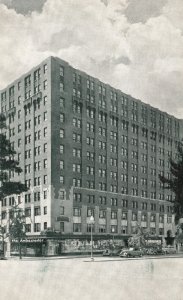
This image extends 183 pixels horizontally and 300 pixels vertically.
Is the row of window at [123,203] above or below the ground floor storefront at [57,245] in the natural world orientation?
above

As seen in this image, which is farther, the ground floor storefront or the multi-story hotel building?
the multi-story hotel building

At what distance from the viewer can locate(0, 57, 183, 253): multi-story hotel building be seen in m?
68.1

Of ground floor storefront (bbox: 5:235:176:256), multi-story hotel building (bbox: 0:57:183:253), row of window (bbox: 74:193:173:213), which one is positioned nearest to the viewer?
ground floor storefront (bbox: 5:235:176:256)

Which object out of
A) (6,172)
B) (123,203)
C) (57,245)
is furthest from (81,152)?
(6,172)

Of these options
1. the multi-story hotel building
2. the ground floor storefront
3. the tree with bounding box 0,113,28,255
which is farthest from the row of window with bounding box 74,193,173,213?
the tree with bounding box 0,113,28,255

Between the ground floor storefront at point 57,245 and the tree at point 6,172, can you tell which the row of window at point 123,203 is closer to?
the ground floor storefront at point 57,245

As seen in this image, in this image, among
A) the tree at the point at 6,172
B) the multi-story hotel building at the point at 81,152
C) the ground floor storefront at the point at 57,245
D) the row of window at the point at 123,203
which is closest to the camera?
the tree at the point at 6,172

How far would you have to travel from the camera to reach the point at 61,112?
6975cm

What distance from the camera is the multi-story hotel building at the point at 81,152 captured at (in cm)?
6806

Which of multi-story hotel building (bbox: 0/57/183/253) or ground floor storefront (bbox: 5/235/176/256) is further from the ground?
multi-story hotel building (bbox: 0/57/183/253)

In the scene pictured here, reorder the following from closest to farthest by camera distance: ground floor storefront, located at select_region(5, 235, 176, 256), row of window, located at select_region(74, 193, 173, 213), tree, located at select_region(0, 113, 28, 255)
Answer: tree, located at select_region(0, 113, 28, 255)
ground floor storefront, located at select_region(5, 235, 176, 256)
row of window, located at select_region(74, 193, 173, 213)

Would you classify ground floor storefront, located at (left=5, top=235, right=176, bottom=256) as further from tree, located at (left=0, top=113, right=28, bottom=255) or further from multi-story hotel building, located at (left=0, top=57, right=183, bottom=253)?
tree, located at (left=0, top=113, right=28, bottom=255)

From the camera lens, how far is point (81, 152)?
71.7m

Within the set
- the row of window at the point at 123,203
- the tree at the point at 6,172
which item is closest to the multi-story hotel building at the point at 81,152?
the row of window at the point at 123,203
